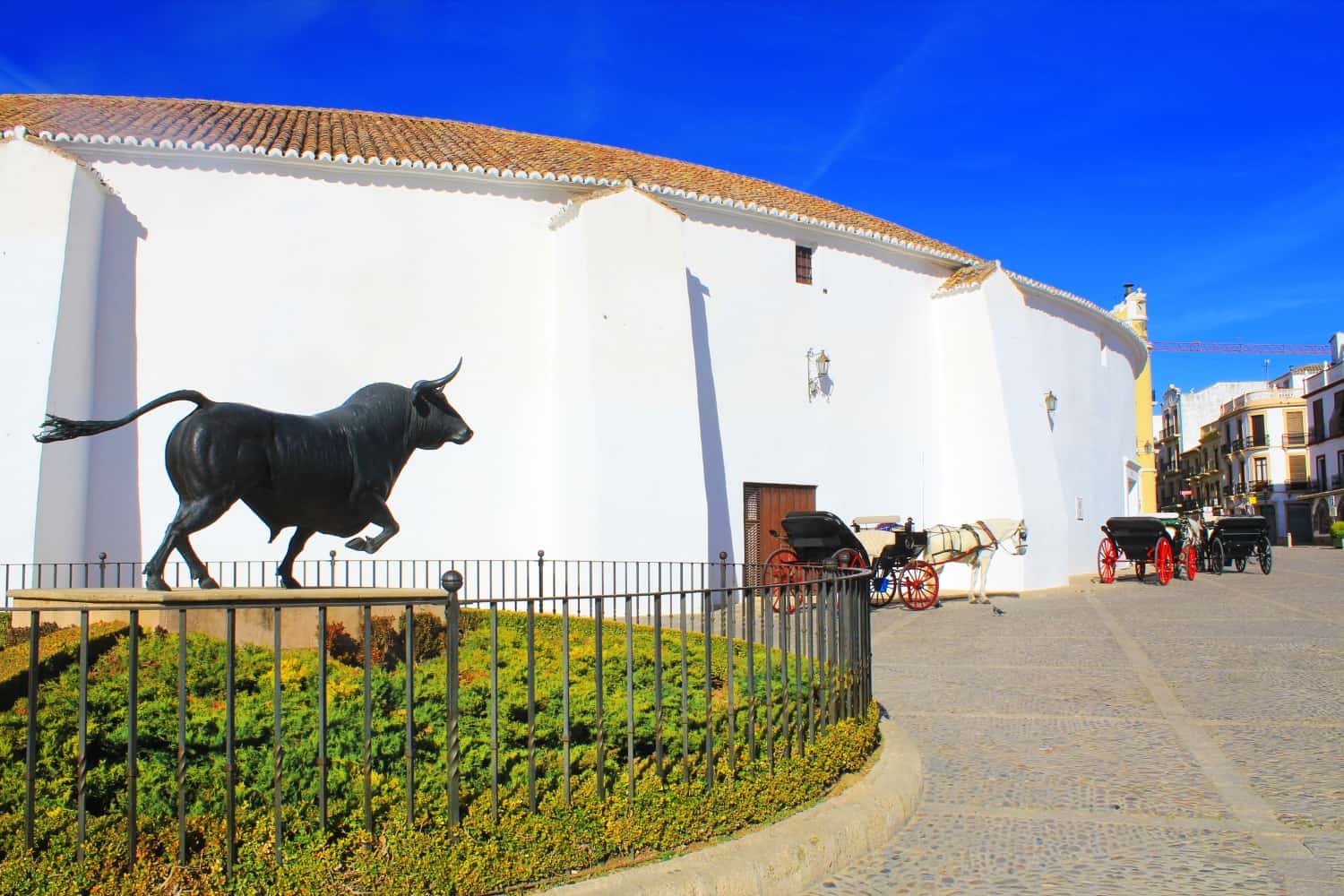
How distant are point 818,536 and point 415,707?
9171 mm

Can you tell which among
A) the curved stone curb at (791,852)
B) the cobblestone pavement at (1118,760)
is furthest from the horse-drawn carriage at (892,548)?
the curved stone curb at (791,852)

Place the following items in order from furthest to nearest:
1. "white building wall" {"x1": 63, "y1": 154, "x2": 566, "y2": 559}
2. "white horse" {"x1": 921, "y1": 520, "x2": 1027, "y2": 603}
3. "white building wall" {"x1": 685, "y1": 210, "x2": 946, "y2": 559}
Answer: "white building wall" {"x1": 685, "y1": 210, "x2": 946, "y2": 559} → "white horse" {"x1": 921, "y1": 520, "x2": 1027, "y2": 603} → "white building wall" {"x1": 63, "y1": 154, "x2": 566, "y2": 559}

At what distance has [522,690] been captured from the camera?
466 centimetres

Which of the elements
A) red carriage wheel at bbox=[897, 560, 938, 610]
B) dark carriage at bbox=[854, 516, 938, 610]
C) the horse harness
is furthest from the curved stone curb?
the horse harness

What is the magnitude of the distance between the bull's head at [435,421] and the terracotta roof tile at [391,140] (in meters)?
7.46

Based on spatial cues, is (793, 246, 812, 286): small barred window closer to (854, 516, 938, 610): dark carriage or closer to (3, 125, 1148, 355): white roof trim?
→ (3, 125, 1148, 355): white roof trim

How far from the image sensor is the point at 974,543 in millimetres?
14883

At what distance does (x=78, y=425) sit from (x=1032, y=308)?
17997 millimetres

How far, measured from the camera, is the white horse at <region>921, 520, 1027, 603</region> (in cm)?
1446

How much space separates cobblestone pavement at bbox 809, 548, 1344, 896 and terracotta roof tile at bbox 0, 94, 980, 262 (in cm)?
847

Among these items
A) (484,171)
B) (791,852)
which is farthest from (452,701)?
(484,171)

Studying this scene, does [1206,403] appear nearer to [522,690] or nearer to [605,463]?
[605,463]

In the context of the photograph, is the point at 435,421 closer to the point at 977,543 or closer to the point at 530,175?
the point at 530,175

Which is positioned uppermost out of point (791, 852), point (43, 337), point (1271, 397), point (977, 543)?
point (1271, 397)
